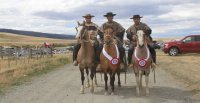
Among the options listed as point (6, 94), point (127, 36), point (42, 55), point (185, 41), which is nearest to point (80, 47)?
point (127, 36)

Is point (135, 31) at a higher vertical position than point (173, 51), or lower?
higher

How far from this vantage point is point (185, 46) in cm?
3938

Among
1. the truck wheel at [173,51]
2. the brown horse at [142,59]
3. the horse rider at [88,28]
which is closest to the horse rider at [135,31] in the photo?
the brown horse at [142,59]

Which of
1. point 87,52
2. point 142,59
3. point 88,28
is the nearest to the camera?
point 142,59

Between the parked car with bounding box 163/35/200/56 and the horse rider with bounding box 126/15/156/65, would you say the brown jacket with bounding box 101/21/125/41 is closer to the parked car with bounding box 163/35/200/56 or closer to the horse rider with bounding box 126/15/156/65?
the horse rider with bounding box 126/15/156/65

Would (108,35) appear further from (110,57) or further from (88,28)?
(88,28)

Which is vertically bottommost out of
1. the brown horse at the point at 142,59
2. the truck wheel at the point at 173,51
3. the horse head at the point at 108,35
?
the truck wheel at the point at 173,51

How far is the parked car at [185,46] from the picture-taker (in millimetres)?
39178

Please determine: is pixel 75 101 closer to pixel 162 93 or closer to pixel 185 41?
pixel 162 93

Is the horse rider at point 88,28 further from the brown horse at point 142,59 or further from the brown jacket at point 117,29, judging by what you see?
the brown horse at point 142,59

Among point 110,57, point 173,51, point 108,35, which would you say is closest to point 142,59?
point 110,57

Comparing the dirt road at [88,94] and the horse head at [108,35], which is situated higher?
the horse head at [108,35]

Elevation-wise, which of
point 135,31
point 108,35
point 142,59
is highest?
point 135,31

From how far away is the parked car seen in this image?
1542 inches
